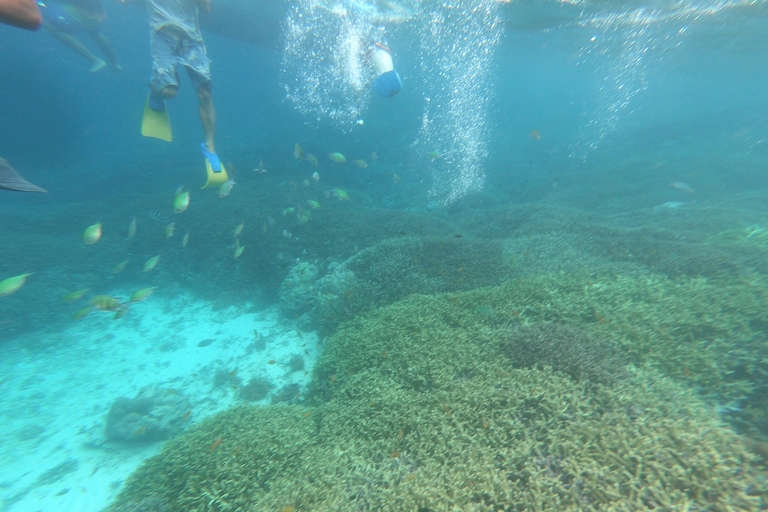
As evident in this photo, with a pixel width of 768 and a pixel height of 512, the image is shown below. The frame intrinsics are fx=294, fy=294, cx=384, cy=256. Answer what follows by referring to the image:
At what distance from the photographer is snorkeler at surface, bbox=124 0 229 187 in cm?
580

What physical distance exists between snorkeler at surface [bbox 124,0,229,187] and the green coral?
17.1 feet

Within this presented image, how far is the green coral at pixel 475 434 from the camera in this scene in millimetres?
2477

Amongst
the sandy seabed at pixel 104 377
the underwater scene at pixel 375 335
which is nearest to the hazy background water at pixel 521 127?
the underwater scene at pixel 375 335

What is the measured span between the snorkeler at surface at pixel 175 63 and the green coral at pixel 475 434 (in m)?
5.20

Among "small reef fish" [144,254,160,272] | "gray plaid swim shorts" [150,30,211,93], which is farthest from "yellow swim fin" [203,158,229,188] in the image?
"small reef fish" [144,254,160,272]

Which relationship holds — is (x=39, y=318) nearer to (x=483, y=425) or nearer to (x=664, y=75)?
(x=483, y=425)

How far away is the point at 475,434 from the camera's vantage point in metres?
3.18

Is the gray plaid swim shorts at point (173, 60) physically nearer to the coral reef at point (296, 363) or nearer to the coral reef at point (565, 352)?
the coral reef at point (296, 363)

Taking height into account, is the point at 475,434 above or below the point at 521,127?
below

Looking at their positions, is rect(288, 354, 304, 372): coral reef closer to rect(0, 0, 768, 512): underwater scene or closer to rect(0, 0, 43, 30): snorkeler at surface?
rect(0, 0, 768, 512): underwater scene

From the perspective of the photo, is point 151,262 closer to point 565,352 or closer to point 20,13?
point 20,13

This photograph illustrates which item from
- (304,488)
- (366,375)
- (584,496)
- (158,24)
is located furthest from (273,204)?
(584,496)

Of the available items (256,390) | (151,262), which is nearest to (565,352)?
(256,390)

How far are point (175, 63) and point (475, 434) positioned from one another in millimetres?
8381
